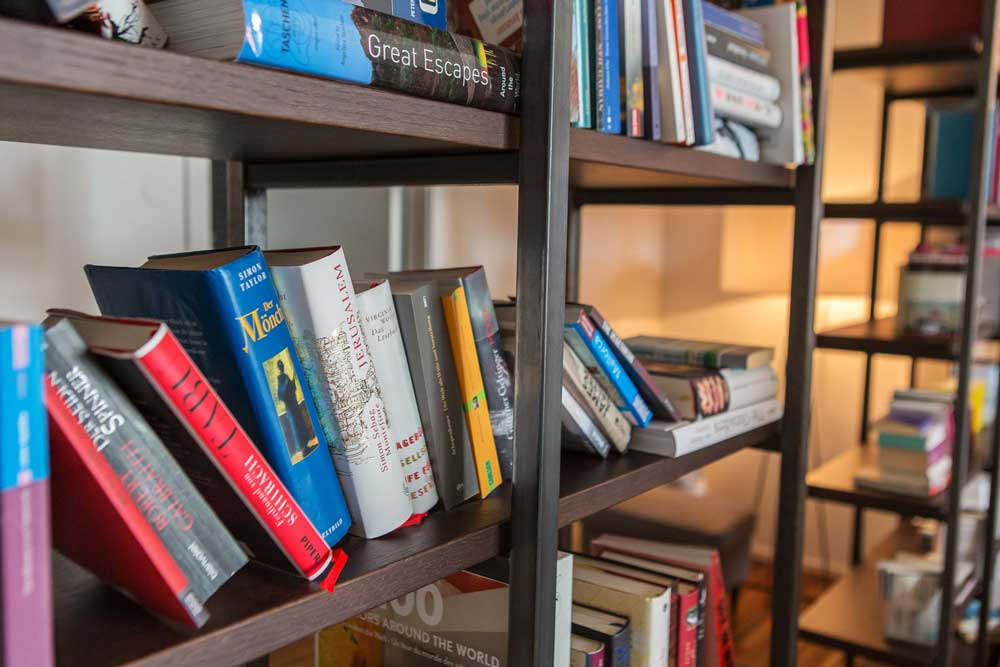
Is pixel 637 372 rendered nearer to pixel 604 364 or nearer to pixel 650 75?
pixel 604 364

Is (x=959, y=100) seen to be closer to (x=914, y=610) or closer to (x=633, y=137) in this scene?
(x=914, y=610)

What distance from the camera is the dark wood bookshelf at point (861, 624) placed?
183 centimetres

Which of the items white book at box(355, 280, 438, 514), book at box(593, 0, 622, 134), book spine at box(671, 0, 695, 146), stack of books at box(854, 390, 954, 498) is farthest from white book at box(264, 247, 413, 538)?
stack of books at box(854, 390, 954, 498)

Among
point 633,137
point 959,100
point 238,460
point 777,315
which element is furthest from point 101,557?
point 777,315

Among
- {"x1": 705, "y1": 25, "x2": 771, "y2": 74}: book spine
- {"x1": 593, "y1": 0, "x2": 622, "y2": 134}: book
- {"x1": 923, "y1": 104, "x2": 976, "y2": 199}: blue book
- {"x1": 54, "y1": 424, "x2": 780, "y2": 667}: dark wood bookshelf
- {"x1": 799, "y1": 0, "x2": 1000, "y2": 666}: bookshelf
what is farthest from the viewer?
{"x1": 923, "y1": 104, "x2": 976, "y2": 199}: blue book

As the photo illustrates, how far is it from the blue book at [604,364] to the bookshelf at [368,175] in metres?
0.06

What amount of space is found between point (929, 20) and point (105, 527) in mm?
1803

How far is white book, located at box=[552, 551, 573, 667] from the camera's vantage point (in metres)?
0.87

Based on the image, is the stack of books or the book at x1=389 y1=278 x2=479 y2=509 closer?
the book at x1=389 y1=278 x2=479 y2=509

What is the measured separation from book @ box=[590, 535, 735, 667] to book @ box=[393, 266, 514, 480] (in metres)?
0.42

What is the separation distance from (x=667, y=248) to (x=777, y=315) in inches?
21.4

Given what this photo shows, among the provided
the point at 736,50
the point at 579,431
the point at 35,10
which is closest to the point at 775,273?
the point at 736,50

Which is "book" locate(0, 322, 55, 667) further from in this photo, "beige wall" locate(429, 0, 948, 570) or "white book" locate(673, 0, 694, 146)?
"beige wall" locate(429, 0, 948, 570)

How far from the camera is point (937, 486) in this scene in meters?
1.86
